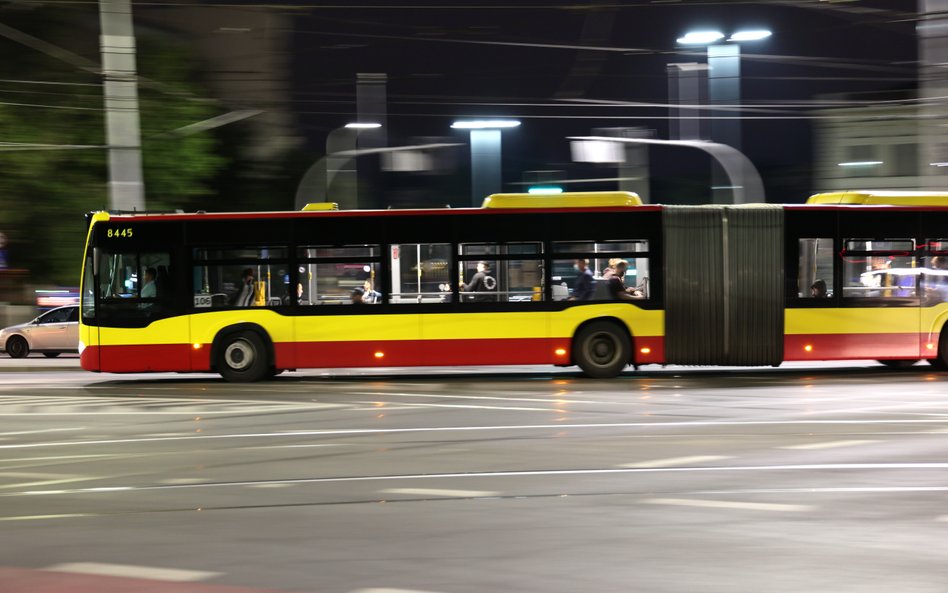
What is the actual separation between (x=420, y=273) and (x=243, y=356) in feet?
10.3

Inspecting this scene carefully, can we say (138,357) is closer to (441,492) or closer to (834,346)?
(441,492)

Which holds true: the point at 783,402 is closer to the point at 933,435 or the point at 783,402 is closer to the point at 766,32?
the point at 933,435

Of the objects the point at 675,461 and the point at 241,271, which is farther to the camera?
the point at 241,271

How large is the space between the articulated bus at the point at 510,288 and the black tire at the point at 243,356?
0.9 inches

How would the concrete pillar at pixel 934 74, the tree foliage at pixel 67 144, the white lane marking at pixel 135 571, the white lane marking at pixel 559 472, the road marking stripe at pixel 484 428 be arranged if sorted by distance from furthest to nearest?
the tree foliage at pixel 67 144 → the concrete pillar at pixel 934 74 → the road marking stripe at pixel 484 428 → the white lane marking at pixel 559 472 → the white lane marking at pixel 135 571


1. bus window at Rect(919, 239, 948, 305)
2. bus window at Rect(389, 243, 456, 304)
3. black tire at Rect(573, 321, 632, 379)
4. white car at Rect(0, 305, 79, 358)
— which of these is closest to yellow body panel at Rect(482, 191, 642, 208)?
bus window at Rect(389, 243, 456, 304)

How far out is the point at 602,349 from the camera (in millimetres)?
17609

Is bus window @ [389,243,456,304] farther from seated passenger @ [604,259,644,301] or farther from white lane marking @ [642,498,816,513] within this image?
white lane marking @ [642,498,816,513]

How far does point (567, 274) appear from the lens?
57.9 ft

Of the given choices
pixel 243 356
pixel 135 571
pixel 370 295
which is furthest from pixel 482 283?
→ pixel 135 571

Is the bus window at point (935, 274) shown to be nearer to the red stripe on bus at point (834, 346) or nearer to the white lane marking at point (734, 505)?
the red stripe on bus at point (834, 346)

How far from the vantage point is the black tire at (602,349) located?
17516mm

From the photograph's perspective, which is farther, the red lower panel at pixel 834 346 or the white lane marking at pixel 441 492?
the red lower panel at pixel 834 346

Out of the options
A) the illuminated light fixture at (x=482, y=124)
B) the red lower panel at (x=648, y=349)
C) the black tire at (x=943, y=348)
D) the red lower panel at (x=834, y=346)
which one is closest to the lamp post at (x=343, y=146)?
the illuminated light fixture at (x=482, y=124)
